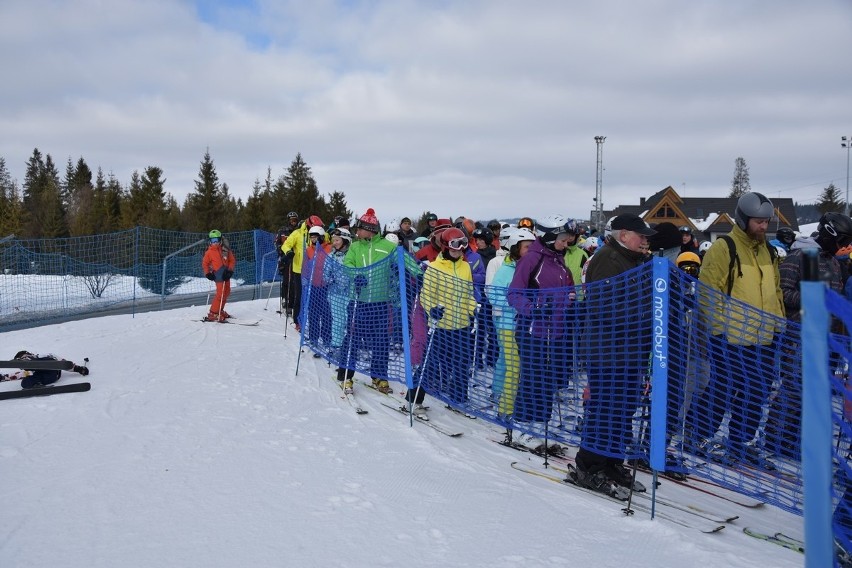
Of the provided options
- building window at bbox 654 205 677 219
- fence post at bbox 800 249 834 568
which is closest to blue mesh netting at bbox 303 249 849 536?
fence post at bbox 800 249 834 568

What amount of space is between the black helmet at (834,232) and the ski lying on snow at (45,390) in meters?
7.13

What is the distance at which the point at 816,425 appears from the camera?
1917mm

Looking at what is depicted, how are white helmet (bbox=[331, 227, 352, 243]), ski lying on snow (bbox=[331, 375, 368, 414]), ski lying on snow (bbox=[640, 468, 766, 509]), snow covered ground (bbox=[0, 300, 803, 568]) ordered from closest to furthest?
snow covered ground (bbox=[0, 300, 803, 568]) → ski lying on snow (bbox=[640, 468, 766, 509]) → ski lying on snow (bbox=[331, 375, 368, 414]) → white helmet (bbox=[331, 227, 352, 243])

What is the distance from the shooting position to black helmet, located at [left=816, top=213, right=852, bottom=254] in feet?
17.0

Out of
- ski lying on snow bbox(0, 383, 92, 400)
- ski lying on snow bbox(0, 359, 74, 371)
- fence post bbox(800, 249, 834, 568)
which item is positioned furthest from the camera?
ski lying on snow bbox(0, 359, 74, 371)

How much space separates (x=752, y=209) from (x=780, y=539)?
2286 mm

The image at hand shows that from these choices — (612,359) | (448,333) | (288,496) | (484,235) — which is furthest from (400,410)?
(484,235)

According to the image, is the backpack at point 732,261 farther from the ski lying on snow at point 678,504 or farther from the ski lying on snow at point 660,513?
the ski lying on snow at point 660,513

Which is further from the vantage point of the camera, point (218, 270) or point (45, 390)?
point (218, 270)

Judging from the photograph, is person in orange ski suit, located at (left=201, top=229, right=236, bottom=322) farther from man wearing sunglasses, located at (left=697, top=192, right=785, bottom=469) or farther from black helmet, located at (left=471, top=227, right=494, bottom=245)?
man wearing sunglasses, located at (left=697, top=192, right=785, bottom=469)

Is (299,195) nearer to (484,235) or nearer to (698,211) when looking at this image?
(484,235)

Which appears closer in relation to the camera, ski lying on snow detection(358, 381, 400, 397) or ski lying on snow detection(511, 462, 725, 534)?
ski lying on snow detection(511, 462, 725, 534)

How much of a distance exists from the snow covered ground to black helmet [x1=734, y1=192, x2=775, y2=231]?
208 cm

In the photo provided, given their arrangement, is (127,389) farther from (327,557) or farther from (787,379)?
(787,379)
